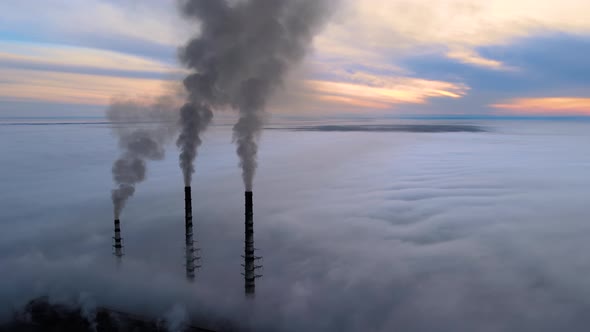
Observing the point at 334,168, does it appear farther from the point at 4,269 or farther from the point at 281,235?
the point at 4,269

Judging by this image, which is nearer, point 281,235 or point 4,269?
point 4,269

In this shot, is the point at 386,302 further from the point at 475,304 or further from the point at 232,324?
the point at 232,324

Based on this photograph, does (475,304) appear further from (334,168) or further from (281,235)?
(334,168)

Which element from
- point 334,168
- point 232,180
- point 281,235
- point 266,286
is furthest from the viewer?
point 334,168

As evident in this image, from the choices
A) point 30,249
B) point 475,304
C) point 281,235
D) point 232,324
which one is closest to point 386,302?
point 475,304

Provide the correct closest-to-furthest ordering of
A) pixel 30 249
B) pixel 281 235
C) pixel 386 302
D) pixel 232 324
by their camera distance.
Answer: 1. pixel 232 324
2. pixel 386 302
3. pixel 30 249
4. pixel 281 235

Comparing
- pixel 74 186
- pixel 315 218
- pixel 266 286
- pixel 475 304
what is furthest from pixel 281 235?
pixel 74 186

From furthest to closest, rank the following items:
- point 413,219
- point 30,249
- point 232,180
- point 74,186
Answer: point 232,180
point 74,186
point 413,219
point 30,249

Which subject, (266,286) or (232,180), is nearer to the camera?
(266,286)

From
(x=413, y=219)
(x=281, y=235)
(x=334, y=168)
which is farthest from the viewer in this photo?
(x=334, y=168)
